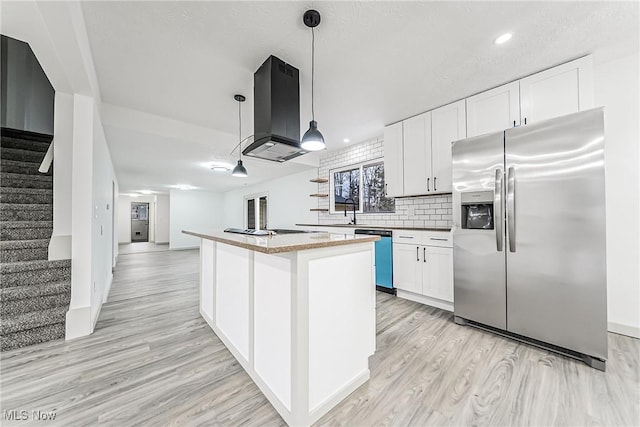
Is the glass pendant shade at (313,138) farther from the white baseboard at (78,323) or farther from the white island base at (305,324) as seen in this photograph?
the white baseboard at (78,323)

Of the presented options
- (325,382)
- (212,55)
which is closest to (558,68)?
(212,55)

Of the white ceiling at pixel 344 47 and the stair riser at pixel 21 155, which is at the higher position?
the white ceiling at pixel 344 47

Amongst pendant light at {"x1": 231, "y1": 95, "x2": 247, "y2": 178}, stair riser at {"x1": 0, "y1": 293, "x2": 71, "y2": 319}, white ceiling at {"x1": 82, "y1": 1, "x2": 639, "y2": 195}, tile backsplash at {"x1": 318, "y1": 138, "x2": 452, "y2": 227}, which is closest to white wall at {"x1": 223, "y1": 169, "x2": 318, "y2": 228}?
tile backsplash at {"x1": 318, "y1": 138, "x2": 452, "y2": 227}

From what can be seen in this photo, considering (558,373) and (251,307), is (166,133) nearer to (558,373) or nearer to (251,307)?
(251,307)

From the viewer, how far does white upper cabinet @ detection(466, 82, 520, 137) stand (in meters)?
2.63

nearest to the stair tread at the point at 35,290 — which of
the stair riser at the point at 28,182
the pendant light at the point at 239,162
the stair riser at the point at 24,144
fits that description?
the stair riser at the point at 28,182

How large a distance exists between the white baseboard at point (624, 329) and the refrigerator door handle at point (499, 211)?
1386 mm

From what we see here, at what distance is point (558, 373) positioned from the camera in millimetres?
1812

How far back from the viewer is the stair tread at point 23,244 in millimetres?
2568

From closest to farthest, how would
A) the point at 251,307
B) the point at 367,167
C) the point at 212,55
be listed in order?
1. the point at 251,307
2. the point at 212,55
3. the point at 367,167

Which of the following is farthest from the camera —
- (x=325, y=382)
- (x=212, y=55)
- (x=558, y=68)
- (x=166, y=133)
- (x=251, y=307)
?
(x=166, y=133)

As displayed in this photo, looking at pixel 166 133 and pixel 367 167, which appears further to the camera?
pixel 367 167

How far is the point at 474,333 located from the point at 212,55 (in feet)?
11.9

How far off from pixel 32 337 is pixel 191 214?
7.92m
